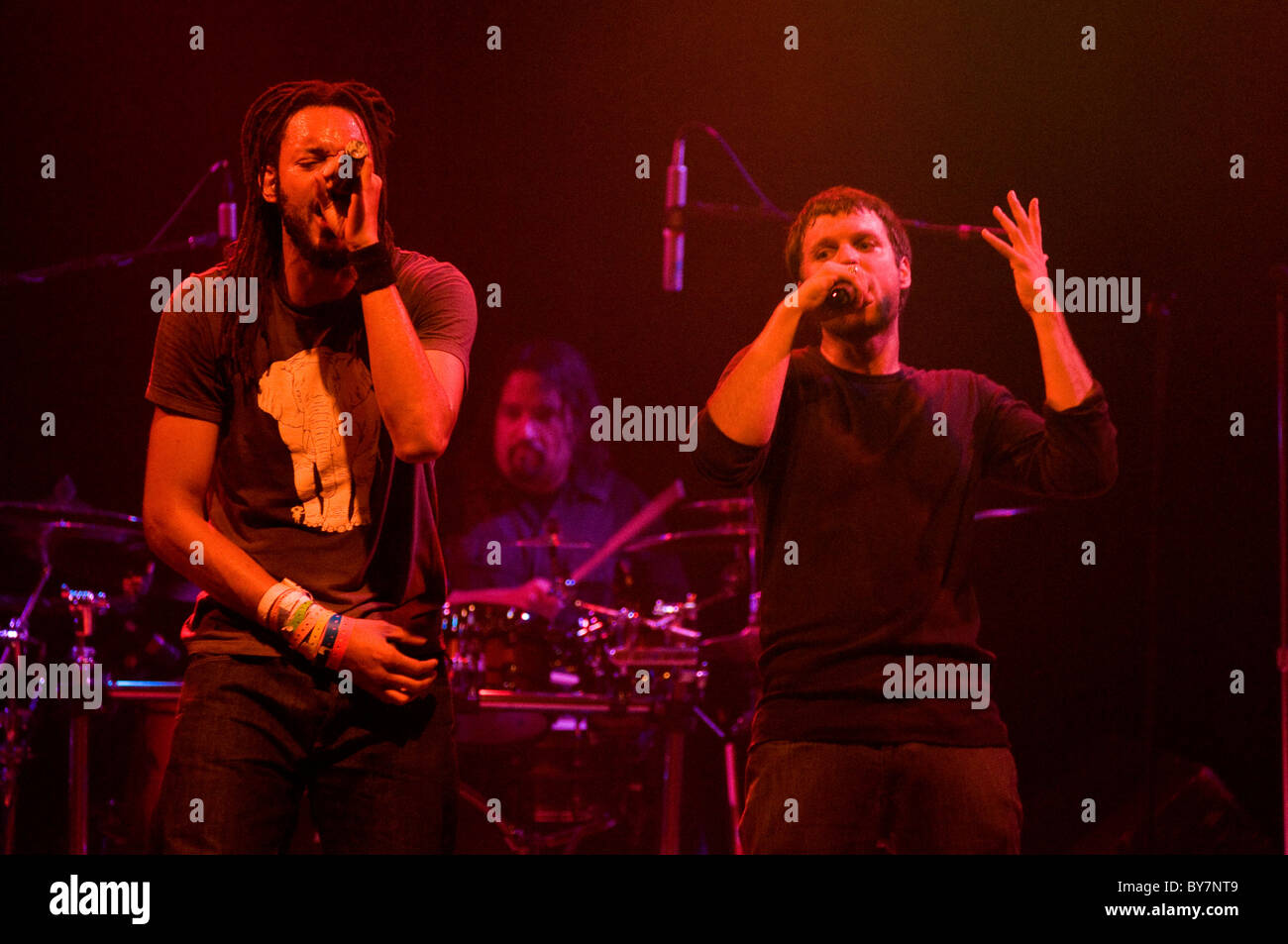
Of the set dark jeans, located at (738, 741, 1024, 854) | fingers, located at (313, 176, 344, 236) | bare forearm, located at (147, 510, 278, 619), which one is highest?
fingers, located at (313, 176, 344, 236)

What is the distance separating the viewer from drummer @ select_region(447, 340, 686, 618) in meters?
4.30

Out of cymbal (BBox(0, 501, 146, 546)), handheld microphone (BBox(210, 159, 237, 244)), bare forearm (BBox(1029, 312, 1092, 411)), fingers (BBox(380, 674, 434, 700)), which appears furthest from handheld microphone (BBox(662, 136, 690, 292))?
fingers (BBox(380, 674, 434, 700))

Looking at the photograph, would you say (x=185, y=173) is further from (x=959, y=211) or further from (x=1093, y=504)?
(x=1093, y=504)

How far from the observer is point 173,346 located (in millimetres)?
2086

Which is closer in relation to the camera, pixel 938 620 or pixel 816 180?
pixel 938 620

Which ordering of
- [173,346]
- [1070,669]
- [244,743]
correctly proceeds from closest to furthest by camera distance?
1. [244,743]
2. [173,346]
3. [1070,669]

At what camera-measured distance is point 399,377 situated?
6.45 ft

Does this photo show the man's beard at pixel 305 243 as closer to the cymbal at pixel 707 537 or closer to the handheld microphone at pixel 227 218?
the handheld microphone at pixel 227 218

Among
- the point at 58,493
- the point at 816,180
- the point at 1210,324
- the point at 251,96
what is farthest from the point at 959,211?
the point at 58,493

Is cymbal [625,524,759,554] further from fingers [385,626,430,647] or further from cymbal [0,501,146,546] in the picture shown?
fingers [385,626,430,647]

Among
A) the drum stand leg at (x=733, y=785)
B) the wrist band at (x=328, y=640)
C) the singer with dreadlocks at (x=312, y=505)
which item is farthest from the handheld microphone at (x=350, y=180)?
the drum stand leg at (x=733, y=785)

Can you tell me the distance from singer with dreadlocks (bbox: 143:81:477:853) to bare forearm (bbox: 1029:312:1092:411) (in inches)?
46.1

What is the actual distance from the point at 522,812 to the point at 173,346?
2433 millimetres

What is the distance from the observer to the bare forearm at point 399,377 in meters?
1.96
